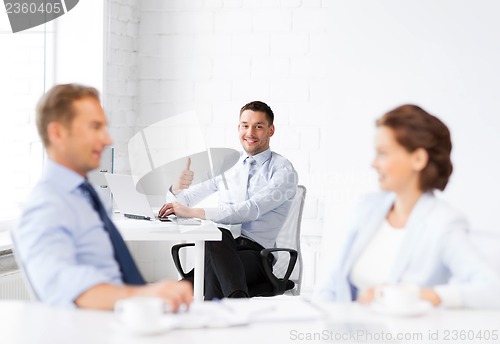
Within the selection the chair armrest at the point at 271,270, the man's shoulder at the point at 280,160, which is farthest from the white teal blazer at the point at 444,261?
the man's shoulder at the point at 280,160

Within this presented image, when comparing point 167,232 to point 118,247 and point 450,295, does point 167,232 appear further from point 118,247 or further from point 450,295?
point 450,295

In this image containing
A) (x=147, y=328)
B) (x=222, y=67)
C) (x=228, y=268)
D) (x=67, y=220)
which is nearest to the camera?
(x=147, y=328)

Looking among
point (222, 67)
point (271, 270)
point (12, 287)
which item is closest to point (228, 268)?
point (271, 270)

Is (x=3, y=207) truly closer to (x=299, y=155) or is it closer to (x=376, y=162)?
(x=299, y=155)

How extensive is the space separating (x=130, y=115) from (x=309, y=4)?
4.08ft

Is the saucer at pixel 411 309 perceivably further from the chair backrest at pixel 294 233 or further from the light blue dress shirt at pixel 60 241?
the chair backrest at pixel 294 233

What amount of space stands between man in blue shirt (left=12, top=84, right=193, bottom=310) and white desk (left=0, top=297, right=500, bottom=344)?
0.15ft

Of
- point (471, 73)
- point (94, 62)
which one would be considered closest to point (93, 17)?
point (94, 62)

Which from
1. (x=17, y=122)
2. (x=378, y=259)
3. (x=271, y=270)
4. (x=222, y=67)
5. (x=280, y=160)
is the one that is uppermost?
(x=222, y=67)

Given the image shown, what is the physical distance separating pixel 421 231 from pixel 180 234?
170cm

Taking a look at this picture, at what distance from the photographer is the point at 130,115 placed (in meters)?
4.60

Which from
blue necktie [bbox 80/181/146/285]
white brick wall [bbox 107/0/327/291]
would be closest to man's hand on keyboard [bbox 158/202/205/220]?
white brick wall [bbox 107/0/327/291]

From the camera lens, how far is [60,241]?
1443 mm

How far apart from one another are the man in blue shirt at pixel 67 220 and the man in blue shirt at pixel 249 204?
71.1 inches
